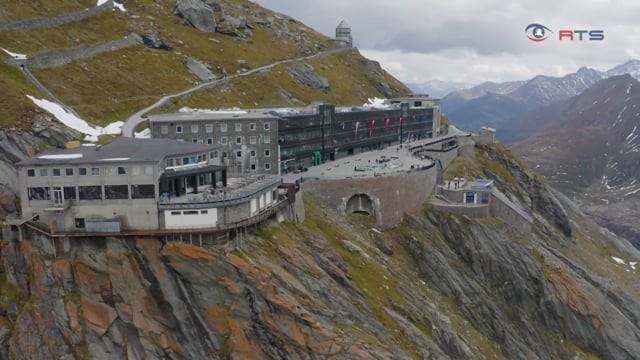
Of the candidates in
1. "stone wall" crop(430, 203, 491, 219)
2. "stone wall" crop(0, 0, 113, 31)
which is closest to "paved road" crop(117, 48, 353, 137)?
"stone wall" crop(0, 0, 113, 31)

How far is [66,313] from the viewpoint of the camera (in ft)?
194

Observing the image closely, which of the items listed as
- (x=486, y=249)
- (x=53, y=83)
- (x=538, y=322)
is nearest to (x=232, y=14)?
(x=53, y=83)

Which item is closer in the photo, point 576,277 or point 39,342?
point 39,342

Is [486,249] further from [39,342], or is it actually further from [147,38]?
[147,38]

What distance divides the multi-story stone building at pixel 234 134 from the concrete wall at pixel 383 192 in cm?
972

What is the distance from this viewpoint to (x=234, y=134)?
88250mm

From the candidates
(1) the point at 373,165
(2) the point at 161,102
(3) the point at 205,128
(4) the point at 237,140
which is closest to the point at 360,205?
(1) the point at 373,165

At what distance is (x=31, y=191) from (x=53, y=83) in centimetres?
4771

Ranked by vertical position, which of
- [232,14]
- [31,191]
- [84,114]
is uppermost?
[232,14]

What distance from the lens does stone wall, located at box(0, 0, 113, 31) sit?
117787 millimetres

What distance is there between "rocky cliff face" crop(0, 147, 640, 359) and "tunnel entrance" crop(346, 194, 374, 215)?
1.76 m

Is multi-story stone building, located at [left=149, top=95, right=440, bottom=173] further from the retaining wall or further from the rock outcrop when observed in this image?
the rock outcrop

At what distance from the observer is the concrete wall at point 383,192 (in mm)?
88500

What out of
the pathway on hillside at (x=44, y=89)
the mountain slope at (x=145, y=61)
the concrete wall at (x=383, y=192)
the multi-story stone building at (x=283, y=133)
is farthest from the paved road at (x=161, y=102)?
the concrete wall at (x=383, y=192)
